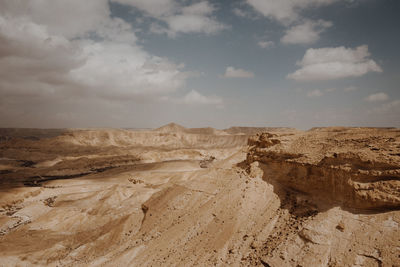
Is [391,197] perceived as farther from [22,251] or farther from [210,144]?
[210,144]

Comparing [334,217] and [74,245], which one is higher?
[334,217]

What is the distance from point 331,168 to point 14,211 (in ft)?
83.4

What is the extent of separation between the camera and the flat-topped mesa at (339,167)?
22.6 ft

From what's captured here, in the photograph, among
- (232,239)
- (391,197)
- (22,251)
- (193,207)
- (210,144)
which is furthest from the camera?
(210,144)

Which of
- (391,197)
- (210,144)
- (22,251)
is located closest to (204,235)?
(391,197)

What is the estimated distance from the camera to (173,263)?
863 centimetres

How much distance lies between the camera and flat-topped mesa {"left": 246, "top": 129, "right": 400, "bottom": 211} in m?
6.90

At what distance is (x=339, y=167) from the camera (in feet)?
26.3

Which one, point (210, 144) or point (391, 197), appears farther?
point (210, 144)

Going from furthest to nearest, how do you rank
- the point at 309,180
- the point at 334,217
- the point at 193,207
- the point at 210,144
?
the point at 210,144, the point at 193,207, the point at 309,180, the point at 334,217

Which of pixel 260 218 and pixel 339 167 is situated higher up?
pixel 339 167

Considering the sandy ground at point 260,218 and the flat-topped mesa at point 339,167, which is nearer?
the sandy ground at point 260,218

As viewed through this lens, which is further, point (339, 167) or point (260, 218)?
point (260, 218)

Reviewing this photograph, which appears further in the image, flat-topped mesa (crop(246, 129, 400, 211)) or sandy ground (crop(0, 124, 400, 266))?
flat-topped mesa (crop(246, 129, 400, 211))
